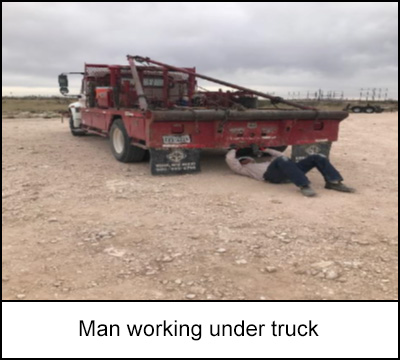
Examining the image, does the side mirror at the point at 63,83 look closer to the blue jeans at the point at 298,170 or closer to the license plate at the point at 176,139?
the license plate at the point at 176,139

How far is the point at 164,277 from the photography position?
3.18m

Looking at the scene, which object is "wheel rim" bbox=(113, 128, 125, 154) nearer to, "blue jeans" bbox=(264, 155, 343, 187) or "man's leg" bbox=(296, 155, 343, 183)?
"blue jeans" bbox=(264, 155, 343, 187)

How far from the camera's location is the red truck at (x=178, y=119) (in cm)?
650

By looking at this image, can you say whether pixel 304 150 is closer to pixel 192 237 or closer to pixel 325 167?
pixel 325 167

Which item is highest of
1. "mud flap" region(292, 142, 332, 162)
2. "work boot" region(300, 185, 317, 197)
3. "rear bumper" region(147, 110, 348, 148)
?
"rear bumper" region(147, 110, 348, 148)

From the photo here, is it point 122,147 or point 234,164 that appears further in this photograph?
point 122,147

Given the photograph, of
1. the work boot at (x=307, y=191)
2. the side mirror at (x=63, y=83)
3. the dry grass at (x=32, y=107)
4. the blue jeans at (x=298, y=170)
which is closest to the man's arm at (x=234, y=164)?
the blue jeans at (x=298, y=170)

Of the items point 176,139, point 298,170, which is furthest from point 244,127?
point 298,170

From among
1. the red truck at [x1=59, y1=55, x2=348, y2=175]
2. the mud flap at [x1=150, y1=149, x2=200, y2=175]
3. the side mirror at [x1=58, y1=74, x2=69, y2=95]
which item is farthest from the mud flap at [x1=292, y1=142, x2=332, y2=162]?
the side mirror at [x1=58, y1=74, x2=69, y2=95]

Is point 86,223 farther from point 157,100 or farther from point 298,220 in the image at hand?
point 157,100

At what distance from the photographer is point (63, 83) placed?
10602 mm

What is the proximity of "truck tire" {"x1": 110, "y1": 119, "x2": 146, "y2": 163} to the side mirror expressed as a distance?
3362 millimetres

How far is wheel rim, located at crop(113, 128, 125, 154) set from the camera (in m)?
7.64

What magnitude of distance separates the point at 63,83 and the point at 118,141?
370cm
